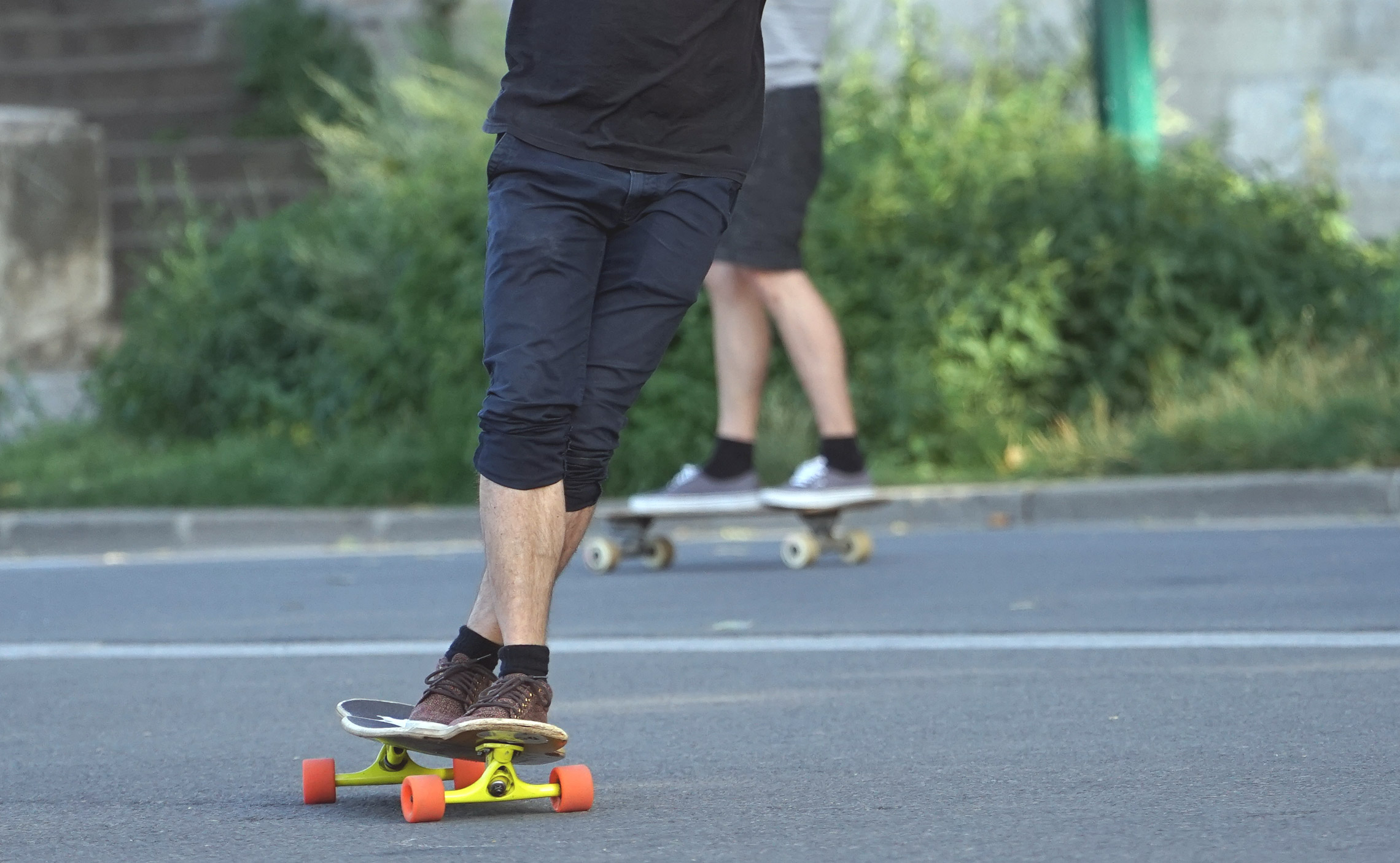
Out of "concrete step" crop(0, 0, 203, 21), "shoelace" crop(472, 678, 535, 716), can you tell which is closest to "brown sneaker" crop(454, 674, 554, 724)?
"shoelace" crop(472, 678, 535, 716)

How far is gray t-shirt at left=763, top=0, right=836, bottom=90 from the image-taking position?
668 centimetres

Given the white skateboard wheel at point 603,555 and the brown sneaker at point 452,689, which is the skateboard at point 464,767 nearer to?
the brown sneaker at point 452,689

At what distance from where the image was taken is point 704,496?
6.96m

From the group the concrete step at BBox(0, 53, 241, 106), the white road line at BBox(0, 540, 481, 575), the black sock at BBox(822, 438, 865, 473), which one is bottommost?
the white road line at BBox(0, 540, 481, 575)

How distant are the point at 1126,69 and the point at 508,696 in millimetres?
8047

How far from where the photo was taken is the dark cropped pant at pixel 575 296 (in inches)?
136

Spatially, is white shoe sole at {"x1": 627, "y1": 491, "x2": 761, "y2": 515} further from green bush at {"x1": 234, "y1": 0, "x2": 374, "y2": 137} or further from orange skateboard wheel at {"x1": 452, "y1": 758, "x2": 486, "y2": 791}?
green bush at {"x1": 234, "y1": 0, "x2": 374, "y2": 137}

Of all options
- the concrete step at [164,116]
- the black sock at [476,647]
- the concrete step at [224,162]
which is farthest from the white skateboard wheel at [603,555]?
the concrete step at [164,116]

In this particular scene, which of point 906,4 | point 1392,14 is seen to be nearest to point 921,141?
point 906,4

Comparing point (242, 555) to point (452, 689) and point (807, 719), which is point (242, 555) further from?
point (452, 689)

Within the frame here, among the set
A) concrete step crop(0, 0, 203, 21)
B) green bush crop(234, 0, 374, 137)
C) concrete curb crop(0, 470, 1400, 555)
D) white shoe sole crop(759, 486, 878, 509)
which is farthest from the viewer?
concrete step crop(0, 0, 203, 21)

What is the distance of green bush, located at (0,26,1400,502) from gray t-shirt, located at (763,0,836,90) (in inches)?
101

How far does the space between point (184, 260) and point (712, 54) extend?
27.3ft

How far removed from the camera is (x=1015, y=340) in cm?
952
